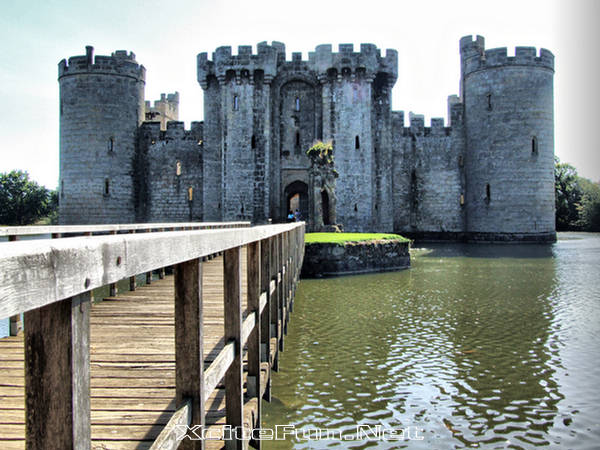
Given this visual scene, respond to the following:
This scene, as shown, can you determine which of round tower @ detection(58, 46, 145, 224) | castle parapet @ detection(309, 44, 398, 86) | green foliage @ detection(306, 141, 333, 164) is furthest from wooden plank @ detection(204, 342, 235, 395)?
round tower @ detection(58, 46, 145, 224)

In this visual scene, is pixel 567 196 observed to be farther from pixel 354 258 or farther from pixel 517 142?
pixel 354 258

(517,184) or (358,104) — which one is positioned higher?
(358,104)

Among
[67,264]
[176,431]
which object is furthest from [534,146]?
[67,264]

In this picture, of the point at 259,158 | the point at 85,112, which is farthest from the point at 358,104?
the point at 85,112

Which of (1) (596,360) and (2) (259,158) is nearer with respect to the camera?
(1) (596,360)

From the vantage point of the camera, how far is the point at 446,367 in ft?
20.5

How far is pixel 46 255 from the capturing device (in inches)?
→ 37.7

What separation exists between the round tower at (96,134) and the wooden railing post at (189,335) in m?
26.0

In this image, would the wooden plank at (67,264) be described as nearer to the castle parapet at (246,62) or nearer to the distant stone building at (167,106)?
the castle parapet at (246,62)

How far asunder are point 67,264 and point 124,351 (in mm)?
2653

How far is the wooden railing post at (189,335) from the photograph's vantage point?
1932 mm

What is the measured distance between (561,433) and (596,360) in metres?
2.41

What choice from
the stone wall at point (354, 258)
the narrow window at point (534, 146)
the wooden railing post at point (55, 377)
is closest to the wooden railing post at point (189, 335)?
the wooden railing post at point (55, 377)

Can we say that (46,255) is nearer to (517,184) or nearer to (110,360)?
(110,360)
